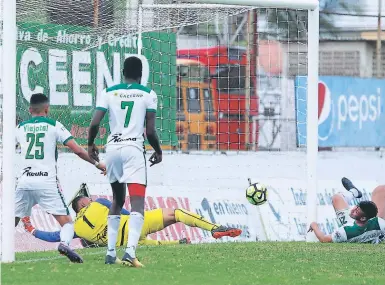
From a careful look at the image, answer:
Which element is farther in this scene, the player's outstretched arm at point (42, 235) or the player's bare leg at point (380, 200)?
the player's bare leg at point (380, 200)

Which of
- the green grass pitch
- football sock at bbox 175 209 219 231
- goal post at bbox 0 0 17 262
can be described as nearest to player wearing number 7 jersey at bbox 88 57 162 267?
the green grass pitch

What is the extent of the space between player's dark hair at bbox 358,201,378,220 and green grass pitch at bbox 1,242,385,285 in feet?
4.06

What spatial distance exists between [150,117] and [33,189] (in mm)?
1717

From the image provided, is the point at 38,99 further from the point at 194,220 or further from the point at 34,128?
the point at 194,220

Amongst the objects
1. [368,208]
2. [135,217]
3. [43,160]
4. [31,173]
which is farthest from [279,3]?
[135,217]

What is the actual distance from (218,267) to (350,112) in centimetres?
1575

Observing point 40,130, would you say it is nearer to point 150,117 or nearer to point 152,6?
point 150,117

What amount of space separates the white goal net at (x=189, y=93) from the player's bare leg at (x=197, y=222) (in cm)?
201

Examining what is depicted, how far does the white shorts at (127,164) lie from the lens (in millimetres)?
11430

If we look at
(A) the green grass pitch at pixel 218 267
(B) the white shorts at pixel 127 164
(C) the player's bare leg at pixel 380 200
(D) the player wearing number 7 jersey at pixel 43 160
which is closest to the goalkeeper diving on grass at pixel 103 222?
(A) the green grass pitch at pixel 218 267

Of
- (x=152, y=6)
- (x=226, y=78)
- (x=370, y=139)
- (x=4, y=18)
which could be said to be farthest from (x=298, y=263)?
(x=370, y=139)

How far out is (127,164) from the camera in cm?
1145

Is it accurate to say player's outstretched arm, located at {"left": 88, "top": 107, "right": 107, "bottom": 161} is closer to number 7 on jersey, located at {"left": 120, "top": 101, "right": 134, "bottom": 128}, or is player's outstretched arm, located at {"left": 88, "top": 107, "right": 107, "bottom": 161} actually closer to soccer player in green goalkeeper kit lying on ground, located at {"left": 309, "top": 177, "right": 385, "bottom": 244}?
number 7 on jersey, located at {"left": 120, "top": 101, "right": 134, "bottom": 128}

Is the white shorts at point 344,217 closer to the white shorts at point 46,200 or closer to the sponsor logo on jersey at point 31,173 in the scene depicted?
the white shorts at point 46,200
